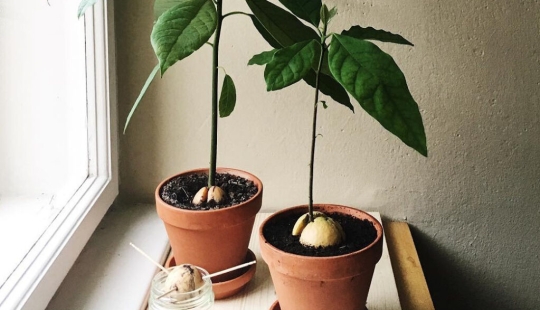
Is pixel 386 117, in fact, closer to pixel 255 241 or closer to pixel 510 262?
pixel 255 241

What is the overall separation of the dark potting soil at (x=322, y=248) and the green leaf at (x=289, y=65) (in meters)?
0.26

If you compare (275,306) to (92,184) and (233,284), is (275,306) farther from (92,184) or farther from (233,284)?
Answer: (92,184)

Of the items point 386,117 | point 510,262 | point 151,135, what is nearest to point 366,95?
point 386,117

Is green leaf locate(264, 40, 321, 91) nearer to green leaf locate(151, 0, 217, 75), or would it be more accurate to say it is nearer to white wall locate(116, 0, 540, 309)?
green leaf locate(151, 0, 217, 75)

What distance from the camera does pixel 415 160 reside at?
4.20 feet

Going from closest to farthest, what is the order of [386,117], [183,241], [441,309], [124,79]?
[386,117], [183,241], [124,79], [441,309]

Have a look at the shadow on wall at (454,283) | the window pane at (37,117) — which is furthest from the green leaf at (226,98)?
the shadow on wall at (454,283)

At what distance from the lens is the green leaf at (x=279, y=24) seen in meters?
0.89

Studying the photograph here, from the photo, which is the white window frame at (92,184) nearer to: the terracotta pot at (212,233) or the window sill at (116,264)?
the window sill at (116,264)

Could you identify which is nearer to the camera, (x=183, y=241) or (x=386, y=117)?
(x=386, y=117)

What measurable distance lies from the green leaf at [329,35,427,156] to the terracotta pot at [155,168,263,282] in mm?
338

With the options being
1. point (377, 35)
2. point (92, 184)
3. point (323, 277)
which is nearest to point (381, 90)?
point (377, 35)

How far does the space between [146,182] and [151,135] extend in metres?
0.11

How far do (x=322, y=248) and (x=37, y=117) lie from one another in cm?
56
